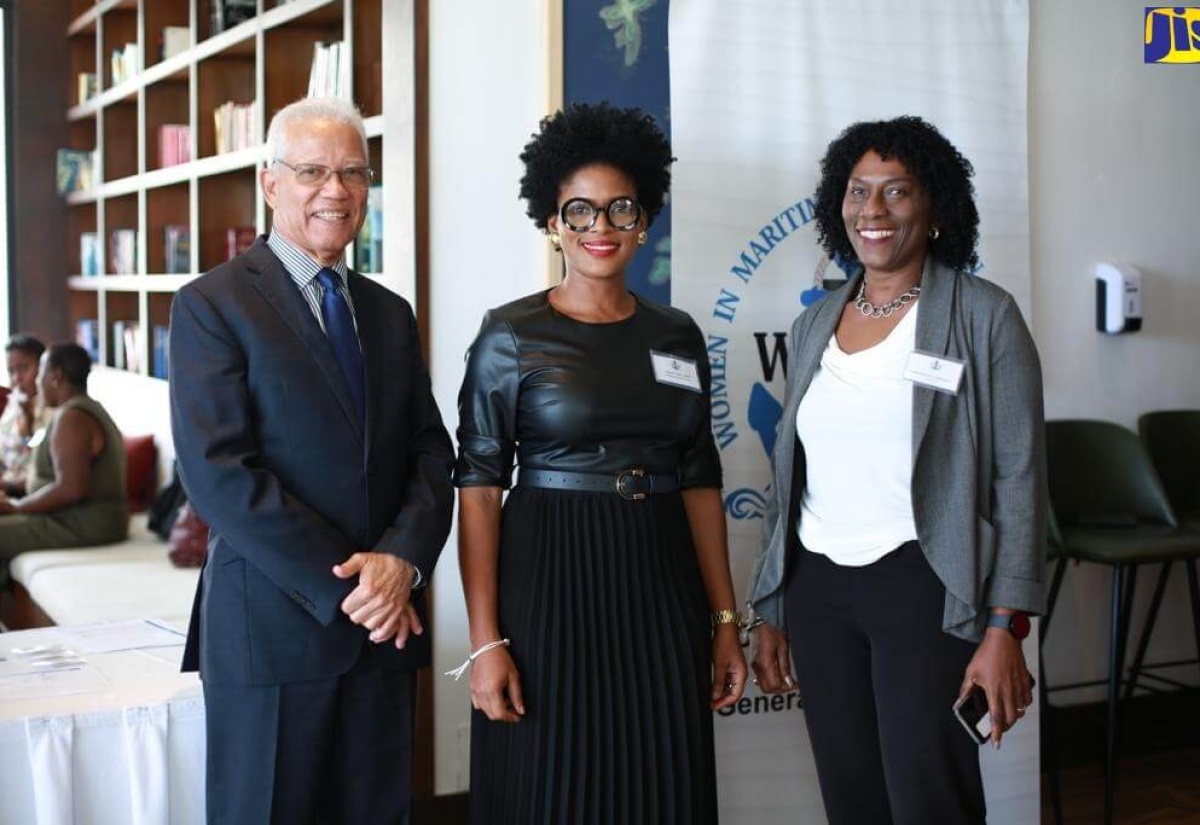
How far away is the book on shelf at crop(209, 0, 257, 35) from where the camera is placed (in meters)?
5.42

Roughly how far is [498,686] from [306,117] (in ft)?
3.41

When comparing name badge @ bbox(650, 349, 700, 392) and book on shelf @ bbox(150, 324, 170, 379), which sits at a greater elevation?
book on shelf @ bbox(150, 324, 170, 379)

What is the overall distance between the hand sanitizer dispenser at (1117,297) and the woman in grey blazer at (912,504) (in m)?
1.95

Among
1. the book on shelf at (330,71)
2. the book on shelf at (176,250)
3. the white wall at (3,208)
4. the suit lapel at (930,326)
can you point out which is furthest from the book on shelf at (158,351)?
the suit lapel at (930,326)

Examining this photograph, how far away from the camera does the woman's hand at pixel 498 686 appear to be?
2.25 meters

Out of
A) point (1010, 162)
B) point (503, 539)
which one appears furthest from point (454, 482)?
point (1010, 162)

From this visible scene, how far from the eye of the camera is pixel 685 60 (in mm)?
3262

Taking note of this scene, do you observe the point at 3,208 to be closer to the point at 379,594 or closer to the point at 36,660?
the point at 36,660

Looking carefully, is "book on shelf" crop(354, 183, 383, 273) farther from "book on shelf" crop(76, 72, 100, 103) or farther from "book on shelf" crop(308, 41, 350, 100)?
"book on shelf" crop(76, 72, 100, 103)

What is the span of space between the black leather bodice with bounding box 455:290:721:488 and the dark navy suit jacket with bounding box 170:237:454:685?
18cm

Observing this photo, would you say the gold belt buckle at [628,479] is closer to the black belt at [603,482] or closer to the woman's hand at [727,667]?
the black belt at [603,482]

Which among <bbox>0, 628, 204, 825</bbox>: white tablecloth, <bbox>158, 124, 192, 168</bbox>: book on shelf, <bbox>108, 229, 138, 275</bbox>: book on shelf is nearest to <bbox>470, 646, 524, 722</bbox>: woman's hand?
<bbox>0, 628, 204, 825</bbox>: white tablecloth

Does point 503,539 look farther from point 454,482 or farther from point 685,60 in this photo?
point 685,60

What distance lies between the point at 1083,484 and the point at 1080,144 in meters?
1.13
